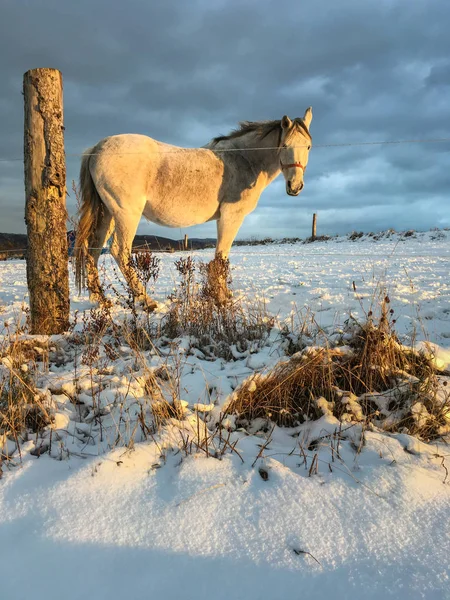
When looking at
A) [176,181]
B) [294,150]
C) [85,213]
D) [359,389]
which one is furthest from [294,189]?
[359,389]

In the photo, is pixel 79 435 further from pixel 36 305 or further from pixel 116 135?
pixel 116 135

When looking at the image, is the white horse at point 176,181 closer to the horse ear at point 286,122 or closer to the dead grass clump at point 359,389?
the horse ear at point 286,122

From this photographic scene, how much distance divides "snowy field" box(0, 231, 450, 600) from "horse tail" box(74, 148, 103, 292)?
10.3ft

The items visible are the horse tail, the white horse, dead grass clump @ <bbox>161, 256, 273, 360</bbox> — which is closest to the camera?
dead grass clump @ <bbox>161, 256, 273, 360</bbox>

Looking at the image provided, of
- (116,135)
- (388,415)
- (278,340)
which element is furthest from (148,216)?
(388,415)

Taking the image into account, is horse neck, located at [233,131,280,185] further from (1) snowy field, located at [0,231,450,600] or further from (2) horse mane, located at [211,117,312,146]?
(1) snowy field, located at [0,231,450,600]

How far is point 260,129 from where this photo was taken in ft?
18.7

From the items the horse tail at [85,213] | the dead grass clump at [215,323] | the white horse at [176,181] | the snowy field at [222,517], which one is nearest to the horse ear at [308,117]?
the white horse at [176,181]

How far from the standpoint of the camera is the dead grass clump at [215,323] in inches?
142

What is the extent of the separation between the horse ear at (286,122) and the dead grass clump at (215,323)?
2098 mm

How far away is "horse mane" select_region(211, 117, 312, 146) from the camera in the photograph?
537 cm

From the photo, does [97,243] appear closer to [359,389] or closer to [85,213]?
[85,213]

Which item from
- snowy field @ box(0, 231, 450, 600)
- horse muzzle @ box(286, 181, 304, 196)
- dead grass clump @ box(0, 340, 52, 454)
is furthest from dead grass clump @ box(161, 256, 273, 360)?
horse muzzle @ box(286, 181, 304, 196)

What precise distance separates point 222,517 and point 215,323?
101 inches
